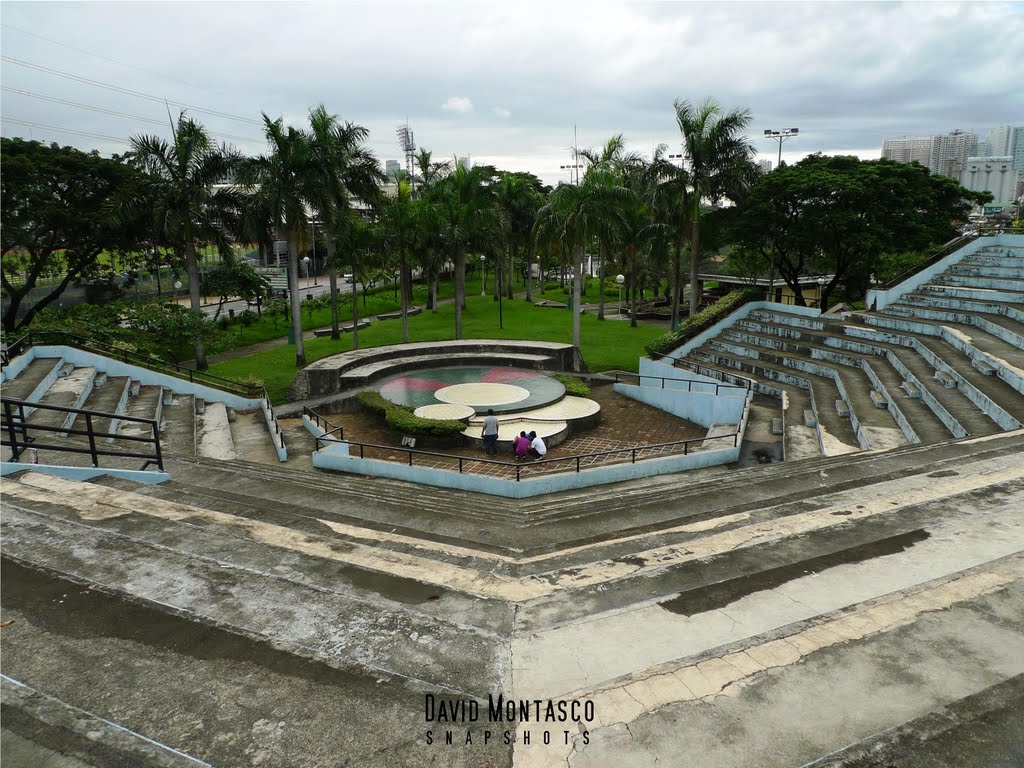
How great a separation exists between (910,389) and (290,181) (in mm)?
22603

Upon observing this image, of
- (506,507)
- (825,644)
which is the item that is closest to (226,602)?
(825,644)

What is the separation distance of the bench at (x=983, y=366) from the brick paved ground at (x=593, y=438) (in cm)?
730

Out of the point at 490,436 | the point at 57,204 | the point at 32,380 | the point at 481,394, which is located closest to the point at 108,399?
the point at 32,380

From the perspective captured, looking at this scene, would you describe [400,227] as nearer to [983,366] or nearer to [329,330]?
[329,330]

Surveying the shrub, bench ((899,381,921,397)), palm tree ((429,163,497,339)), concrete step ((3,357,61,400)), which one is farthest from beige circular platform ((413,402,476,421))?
bench ((899,381,921,397))

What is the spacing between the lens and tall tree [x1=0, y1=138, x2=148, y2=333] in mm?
26500

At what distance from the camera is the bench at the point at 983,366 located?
16233 mm

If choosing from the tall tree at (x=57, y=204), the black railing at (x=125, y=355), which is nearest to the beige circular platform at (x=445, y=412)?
the black railing at (x=125, y=355)

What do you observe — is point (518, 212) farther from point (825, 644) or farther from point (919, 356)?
point (825, 644)

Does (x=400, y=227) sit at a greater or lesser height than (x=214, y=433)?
greater

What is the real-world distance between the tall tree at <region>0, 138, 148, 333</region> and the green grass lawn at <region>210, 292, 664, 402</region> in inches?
312

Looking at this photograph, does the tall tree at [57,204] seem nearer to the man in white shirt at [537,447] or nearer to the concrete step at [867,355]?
the man in white shirt at [537,447]

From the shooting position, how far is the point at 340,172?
1071 inches

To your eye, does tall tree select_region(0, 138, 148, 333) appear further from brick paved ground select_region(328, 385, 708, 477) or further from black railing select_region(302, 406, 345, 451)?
brick paved ground select_region(328, 385, 708, 477)
